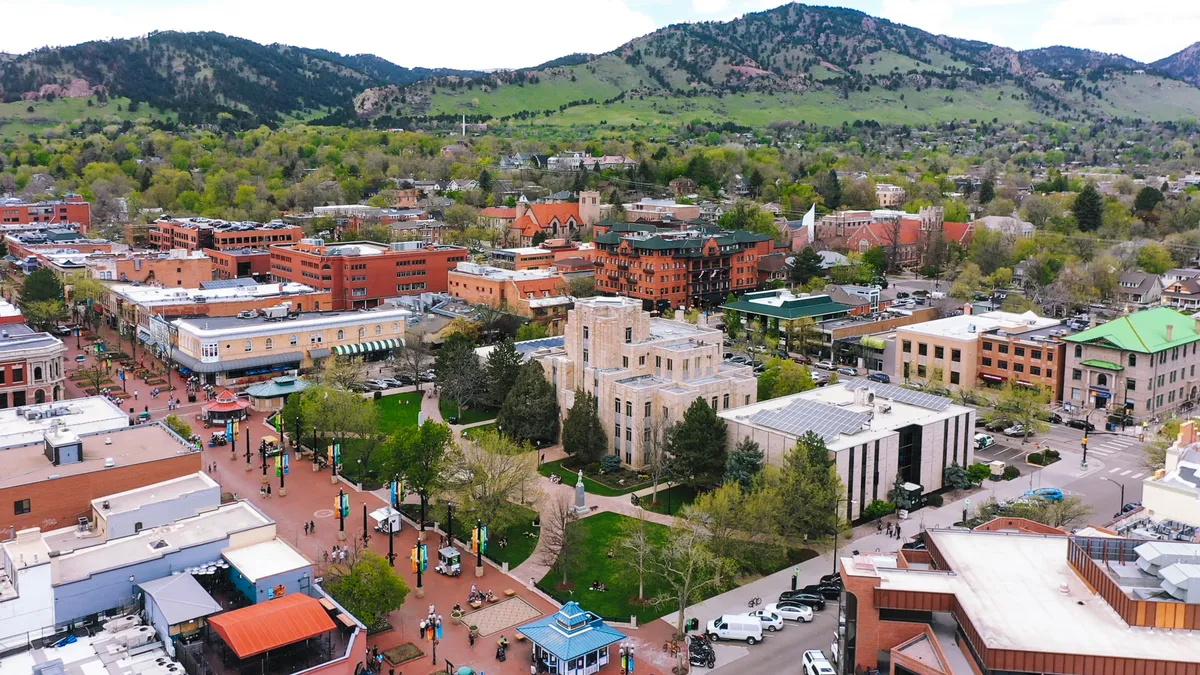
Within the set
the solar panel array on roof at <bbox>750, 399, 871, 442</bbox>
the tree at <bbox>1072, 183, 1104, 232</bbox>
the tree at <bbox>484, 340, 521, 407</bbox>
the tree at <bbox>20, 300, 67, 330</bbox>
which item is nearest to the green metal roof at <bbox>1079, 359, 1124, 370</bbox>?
the solar panel array on roof at <bbox>750, 399, 871, 442</bbox>

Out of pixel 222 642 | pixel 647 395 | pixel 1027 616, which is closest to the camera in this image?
pixel 1027 616

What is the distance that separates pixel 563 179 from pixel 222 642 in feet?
502

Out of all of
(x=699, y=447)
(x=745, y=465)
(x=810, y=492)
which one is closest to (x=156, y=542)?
(x=699, y=447)

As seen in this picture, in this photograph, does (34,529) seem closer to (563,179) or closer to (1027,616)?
(1027,616)

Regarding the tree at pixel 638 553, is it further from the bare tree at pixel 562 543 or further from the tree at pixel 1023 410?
the tree at pixel 1023 410

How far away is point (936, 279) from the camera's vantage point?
122750 millimetres

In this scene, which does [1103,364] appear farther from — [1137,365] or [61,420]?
[61,420]

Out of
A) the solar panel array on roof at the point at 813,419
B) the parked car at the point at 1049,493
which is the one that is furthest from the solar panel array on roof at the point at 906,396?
the parked car at the point at 1049,493

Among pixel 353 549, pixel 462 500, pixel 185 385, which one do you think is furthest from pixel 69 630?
pixel 185 385

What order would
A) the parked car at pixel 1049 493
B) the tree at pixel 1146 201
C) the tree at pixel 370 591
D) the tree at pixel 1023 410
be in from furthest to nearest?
→ the tree at pixel 1146 201
the tree at pixel 1023 410
the parked car at pixel 1049 493
the tree at pixel 370 591

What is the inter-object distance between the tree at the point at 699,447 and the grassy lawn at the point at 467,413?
18489 millimetres

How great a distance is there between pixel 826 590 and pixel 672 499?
12.5 meters

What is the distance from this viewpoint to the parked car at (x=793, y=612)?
38.5 m

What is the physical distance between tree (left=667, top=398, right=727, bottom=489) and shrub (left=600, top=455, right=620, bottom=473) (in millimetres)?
4862
